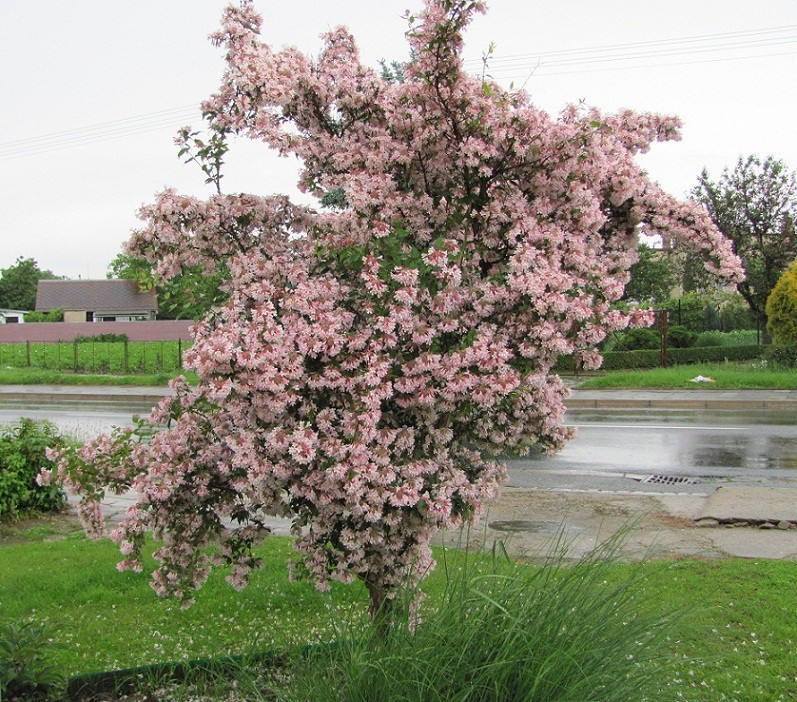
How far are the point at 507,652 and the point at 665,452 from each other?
9.90 metres

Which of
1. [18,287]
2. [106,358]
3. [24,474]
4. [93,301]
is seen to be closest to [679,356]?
[24,474]

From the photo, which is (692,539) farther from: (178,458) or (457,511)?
(178,458)

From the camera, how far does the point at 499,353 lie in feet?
11.8

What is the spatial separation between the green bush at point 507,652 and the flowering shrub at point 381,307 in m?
0.63

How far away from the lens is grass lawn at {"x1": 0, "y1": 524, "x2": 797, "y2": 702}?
3877 millimetres

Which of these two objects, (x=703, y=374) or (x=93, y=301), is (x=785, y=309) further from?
(x=93, y=301)

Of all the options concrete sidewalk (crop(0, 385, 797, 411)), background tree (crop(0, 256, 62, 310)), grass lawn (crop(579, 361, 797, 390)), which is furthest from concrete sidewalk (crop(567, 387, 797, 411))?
background tree (crop(0, 256, 62, 310))

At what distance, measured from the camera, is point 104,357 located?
32.8 m

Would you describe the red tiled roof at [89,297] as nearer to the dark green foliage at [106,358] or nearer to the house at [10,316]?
the house at [10,316]

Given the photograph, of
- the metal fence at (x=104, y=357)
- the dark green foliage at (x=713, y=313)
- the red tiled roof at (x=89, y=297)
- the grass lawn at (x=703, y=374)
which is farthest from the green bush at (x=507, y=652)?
the red tiled roof at (x=89, y=297)

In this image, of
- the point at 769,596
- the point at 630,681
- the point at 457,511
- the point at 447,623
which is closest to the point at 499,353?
the point at 457,511

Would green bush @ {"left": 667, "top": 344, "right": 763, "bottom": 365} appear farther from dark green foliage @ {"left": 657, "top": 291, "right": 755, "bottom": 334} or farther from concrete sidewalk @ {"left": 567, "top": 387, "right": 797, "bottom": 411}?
dark green foliage @ {"left": 657, "top": 291, "right": 755, "bottom": 334}

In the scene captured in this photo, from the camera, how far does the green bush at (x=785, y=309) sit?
21453 mm

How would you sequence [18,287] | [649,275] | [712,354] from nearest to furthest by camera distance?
[712,354] < [649,275] < [18,287]
